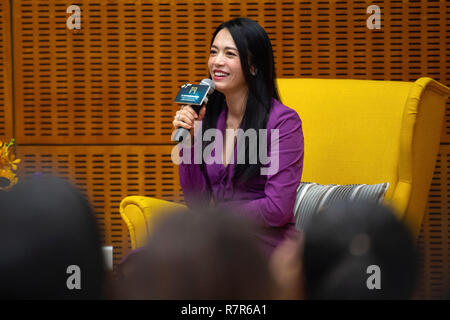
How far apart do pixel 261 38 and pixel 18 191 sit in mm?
1508

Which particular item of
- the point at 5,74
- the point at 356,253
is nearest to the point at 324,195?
the point at 356,253

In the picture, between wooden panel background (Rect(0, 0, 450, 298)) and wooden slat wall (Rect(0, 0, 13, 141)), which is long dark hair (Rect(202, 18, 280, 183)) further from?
wooden slat wall (Rect(0, 0, 13, 141))

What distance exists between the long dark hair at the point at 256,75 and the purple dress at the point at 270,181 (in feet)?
0.11

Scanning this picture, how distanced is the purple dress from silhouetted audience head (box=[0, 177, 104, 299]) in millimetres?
1193

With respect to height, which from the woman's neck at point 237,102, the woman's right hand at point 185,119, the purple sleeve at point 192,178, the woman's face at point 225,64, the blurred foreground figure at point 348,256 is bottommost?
the purple sleeve at point 192,178

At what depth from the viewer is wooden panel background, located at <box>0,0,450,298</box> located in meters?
3.00

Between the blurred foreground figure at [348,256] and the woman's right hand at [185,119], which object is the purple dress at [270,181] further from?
the blurred foreground figure at [348,256]

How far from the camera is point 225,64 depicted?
1854 mm

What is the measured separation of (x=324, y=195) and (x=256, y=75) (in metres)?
0.58

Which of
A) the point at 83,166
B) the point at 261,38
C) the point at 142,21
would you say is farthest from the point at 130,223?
the point at 142,21

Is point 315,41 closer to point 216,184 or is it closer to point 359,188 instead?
point 359,188

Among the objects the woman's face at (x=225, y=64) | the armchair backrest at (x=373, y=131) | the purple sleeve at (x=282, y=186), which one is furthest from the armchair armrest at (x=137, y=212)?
the armchair backrest at (x=373, y=131)

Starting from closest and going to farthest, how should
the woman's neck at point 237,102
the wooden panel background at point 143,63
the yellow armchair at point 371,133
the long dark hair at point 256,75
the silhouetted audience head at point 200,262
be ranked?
the silhouetted audience head at point 200,262 < the long dark hair at point 256,75 < the woman's neck at point 237,102 < the yellow armchair at point 371,133 < the wooden panel background at point 143,63

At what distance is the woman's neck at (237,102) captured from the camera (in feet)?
6.38
